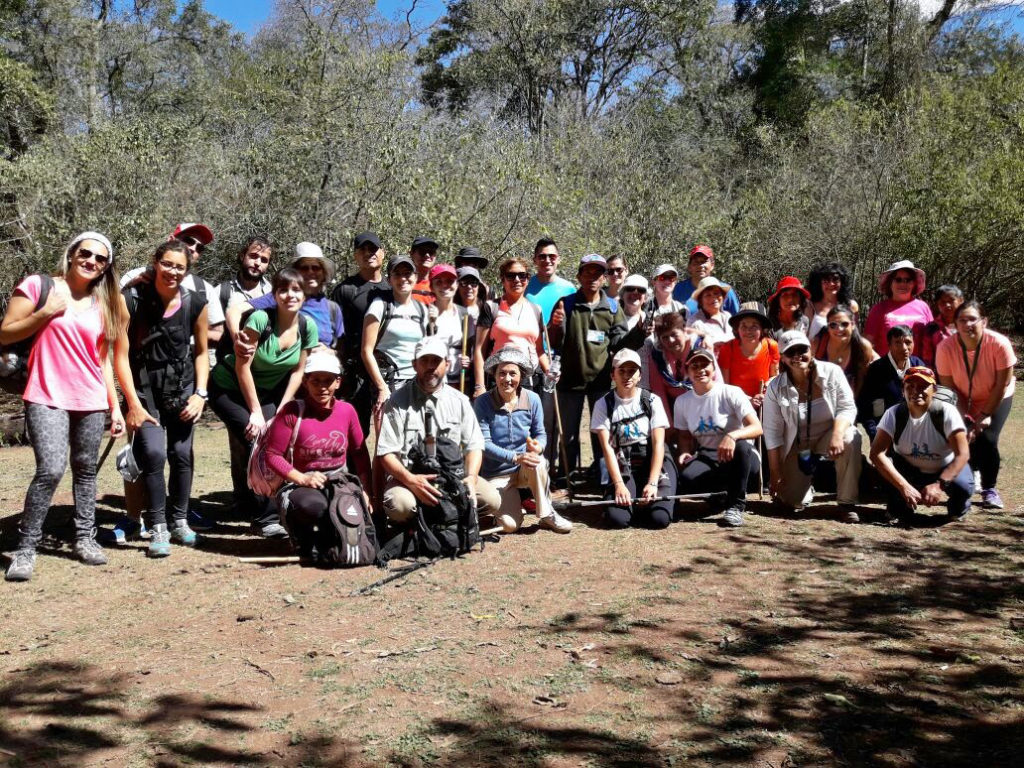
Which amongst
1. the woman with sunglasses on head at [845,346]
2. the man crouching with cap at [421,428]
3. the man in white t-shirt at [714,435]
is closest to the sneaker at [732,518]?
the man in white t-shirt at [714,435]

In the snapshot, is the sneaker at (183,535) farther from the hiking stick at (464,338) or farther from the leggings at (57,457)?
the hiking stick at (464,338)

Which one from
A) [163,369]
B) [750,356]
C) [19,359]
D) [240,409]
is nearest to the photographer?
[19,359]

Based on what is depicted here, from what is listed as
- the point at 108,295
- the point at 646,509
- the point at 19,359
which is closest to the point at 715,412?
the point at 646,509

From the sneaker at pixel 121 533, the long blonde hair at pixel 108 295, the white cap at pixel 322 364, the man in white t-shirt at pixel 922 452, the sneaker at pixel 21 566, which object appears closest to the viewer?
the sneaker at pixel 21 566

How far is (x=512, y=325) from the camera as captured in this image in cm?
719

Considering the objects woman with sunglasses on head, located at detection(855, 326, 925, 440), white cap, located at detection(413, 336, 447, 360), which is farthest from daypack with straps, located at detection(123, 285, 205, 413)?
woman with sunglasses on head, located at detection(855, 326, 925, 440)

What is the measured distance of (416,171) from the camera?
1320 cm

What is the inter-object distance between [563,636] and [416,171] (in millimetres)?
9804

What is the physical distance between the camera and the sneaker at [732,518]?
6605 mm

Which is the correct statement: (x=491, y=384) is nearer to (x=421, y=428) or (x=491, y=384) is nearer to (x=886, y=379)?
(x=421, y=428)

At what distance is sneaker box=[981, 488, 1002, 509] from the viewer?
6969 millimetres

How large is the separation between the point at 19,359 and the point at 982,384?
6.53 meters

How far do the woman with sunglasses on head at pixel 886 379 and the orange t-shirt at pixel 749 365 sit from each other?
2.60ft

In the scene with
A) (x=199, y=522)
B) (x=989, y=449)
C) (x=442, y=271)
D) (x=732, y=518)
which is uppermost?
(x=442, y=271)
